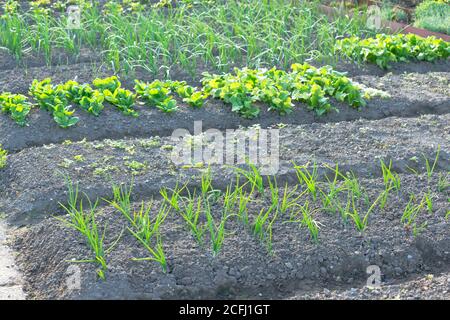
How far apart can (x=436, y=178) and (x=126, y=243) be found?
185cm

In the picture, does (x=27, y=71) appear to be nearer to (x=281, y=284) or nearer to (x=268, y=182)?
(x=268, y=182)

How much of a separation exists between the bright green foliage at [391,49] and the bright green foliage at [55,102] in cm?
237

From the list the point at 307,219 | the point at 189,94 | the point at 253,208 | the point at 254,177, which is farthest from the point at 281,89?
the point at 307,219

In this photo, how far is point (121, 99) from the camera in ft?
18.9

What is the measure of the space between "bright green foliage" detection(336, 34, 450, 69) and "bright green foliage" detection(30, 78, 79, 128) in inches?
93.3

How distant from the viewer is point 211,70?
6695 mm

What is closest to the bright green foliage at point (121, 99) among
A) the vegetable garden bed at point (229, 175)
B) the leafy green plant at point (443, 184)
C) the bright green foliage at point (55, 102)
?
the vegetable garden bed at point (229, 175)

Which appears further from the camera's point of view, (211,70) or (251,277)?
(211,70)

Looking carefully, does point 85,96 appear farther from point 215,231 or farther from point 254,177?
point 215,231

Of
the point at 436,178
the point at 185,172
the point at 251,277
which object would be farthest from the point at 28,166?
the point at 436,178

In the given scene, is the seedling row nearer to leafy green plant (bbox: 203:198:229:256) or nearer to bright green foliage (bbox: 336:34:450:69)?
leafy green plant (bbox: 203:198:229:256)

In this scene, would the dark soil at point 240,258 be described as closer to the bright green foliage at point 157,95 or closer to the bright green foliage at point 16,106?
the bright green foliage at point 16,106

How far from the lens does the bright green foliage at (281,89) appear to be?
18.9 feet
